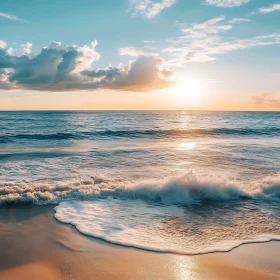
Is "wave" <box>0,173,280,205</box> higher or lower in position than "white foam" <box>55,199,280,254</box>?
higher

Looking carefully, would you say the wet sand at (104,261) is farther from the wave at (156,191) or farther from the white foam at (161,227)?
the wave at (156,191)

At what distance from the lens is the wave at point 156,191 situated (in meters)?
8.51

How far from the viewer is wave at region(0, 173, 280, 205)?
8.51 metres

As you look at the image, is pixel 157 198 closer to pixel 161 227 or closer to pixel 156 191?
pixel 156 191

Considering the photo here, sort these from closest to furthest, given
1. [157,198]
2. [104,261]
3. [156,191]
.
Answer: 1. [104,261]
2. [157,198]
3. [156,191]

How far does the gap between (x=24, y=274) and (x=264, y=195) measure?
7702mm

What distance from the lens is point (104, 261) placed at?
488cm

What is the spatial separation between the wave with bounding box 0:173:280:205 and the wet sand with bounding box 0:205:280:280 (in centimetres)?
252

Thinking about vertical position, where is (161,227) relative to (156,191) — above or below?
below

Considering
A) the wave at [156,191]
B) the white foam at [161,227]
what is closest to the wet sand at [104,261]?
the white foam at [161,227]

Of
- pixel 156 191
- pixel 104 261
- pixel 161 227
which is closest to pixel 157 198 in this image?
pixel 156 191

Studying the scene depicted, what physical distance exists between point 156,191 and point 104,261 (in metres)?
4.30

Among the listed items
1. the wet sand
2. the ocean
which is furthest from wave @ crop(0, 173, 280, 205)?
the wet sand

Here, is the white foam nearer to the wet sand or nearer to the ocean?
the ocean
